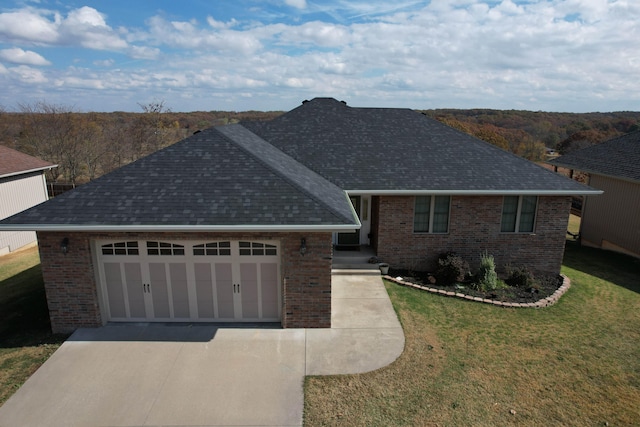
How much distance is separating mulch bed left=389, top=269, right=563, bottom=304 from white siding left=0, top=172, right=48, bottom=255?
16343 millimetres

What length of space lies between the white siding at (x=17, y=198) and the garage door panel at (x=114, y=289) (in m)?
10.9

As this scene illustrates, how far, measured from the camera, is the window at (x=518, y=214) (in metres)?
12.5

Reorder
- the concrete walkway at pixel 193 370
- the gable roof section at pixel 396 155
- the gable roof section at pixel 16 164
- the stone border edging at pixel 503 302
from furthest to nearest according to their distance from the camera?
the gable roof section at pixel 16 164 → the gable roof section at pixel 396 155 → the stone border edging at pixel 503 302 → the concrete walkway at pixel 193 370

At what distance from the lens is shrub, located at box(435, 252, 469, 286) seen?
11758 mm

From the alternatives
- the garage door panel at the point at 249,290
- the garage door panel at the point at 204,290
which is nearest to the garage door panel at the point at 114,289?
the garage door panel at the point at 204,290

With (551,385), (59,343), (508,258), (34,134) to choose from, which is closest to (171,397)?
(59,343)

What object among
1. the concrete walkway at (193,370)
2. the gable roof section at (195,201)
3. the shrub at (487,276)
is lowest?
the concrete walkway at (193,370)

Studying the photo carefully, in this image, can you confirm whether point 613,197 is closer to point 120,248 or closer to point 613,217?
point 613,217

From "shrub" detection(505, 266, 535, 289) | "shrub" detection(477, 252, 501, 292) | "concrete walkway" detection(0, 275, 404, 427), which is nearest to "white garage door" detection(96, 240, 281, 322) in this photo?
"concrete walkway" detection(0, 275, 404, 427)

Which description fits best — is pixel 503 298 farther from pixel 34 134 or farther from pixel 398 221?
pixel 34 134

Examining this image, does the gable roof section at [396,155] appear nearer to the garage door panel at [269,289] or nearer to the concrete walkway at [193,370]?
the garage door panel at [269,289]

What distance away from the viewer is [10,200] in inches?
675

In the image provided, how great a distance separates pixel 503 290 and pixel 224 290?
8066mm

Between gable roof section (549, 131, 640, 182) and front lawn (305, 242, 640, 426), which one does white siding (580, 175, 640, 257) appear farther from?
front lawn (305, 242, 640, 426)
